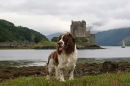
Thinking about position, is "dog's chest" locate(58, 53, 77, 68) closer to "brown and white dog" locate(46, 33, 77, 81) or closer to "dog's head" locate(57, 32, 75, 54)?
"brown and white dog" locate(46, 33, 77, 81)

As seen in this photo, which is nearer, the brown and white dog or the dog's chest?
the brown and white dog

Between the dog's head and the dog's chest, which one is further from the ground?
the dog's head

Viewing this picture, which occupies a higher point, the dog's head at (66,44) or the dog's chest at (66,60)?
the dog's head at (66,44)

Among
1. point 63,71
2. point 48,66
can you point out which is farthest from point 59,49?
point 48,66

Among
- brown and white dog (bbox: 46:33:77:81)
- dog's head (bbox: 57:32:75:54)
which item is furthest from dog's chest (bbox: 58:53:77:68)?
dog's head (bbox: 57:32:75:54)

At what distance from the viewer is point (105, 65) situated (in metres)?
28.9

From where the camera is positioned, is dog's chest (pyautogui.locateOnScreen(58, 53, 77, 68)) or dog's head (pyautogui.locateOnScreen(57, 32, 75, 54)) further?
dog's chest (pyautogui.locateOnScreen(58, 53, 77, 68))

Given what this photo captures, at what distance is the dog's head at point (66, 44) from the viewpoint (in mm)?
12492

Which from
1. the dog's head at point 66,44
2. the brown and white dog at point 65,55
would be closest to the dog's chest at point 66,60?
the brown and white dog at point 65,55

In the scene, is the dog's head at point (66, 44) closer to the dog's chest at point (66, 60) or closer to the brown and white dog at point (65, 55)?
the brown and white dog at point (65, 55)

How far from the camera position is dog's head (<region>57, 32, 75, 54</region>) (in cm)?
1249

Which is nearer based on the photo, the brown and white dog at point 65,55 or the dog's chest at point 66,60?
the brown and white dog at point 65,55

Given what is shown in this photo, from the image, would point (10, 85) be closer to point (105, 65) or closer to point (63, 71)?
point (63, 71)

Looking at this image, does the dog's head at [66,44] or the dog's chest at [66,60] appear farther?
the dog's chest at [66,60]
